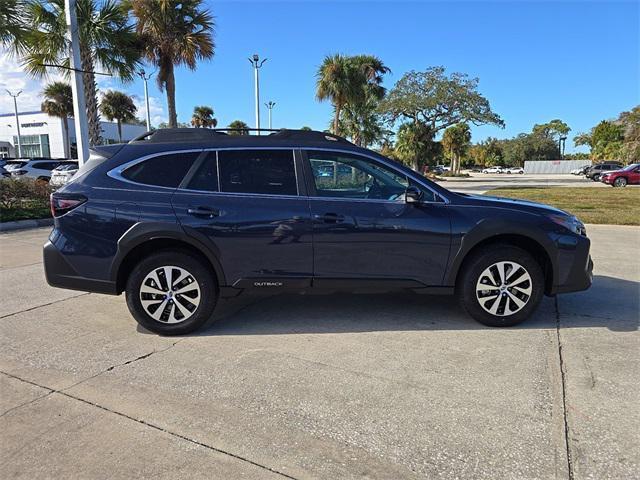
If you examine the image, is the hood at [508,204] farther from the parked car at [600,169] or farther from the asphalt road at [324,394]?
the parked car at [600,169]

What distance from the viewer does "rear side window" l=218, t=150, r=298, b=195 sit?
161 inches

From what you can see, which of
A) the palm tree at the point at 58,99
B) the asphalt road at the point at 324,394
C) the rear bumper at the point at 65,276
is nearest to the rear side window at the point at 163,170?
the rear bumper at the point at 65,276

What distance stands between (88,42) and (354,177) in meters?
14.3

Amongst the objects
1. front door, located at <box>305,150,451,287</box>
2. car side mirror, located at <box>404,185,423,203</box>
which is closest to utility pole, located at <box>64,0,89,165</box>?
front door, located at <box>305,150,451,287</box>

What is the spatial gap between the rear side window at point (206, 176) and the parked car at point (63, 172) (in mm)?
16908

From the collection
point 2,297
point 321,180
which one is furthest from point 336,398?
point 2,297

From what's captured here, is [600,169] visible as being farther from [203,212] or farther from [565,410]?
[203,212]

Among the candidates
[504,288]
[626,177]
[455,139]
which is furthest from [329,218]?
[455,139]

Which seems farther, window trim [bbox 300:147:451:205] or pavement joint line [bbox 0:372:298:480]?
window trim [bbox 300:147:451:205]

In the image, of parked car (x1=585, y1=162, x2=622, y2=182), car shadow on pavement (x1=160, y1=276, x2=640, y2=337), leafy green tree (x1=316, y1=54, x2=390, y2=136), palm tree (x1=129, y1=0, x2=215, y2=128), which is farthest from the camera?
parked car (x1=585, y1=162, x2=622, y2=182)

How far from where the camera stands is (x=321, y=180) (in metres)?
4.16

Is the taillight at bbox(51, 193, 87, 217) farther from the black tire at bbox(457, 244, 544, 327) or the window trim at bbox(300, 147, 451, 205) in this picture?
the black tire at bbox(457, 244, 544, 327)

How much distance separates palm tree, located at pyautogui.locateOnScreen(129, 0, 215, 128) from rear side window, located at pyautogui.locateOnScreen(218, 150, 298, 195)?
49.4 ft

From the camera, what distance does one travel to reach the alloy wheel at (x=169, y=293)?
4.05 meters
